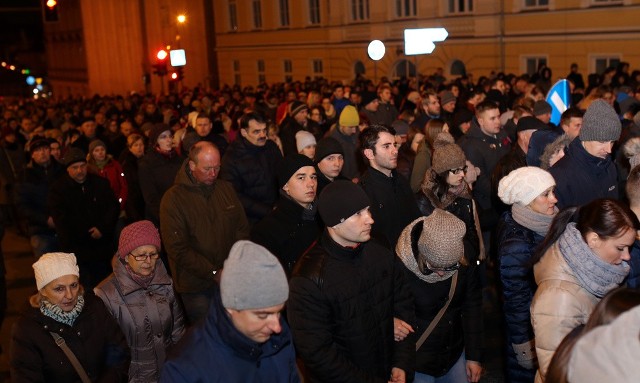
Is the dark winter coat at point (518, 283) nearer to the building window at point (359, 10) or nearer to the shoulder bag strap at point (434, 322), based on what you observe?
the shoulder bag strap at point (434, 322)

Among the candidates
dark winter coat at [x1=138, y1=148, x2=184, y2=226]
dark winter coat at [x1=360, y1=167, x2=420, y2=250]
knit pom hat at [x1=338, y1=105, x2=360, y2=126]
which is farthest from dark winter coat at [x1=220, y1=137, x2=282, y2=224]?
dark winter coat at [x1=360, y1=167, x2=420, y2=250]

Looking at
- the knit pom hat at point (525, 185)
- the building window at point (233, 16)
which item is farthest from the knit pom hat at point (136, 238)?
the building window at point (233, 16)

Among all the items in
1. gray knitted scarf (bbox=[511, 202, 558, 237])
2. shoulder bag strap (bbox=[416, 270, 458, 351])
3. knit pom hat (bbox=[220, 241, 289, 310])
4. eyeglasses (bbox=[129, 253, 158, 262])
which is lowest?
shoulder bag strap (bbox=[416, 270, 458, 351])

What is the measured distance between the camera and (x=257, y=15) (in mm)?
40844

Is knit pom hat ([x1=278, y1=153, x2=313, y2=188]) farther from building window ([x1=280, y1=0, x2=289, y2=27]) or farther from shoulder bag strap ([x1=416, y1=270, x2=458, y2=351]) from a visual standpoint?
building window ([x1=280, y1=0, x2=289, y2=27])

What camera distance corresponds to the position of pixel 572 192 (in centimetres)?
596

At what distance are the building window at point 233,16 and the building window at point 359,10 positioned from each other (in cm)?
1002

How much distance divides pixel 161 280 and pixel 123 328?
38 cm

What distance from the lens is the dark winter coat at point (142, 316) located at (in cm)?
493

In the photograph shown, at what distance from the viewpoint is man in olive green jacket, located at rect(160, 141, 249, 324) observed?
632 cm

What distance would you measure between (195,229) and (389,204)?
1568mm

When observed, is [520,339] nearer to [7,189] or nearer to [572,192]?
[572,192]

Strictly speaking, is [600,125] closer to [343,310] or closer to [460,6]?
[343,310]

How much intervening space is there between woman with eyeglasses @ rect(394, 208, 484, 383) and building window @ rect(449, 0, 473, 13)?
23.8m
